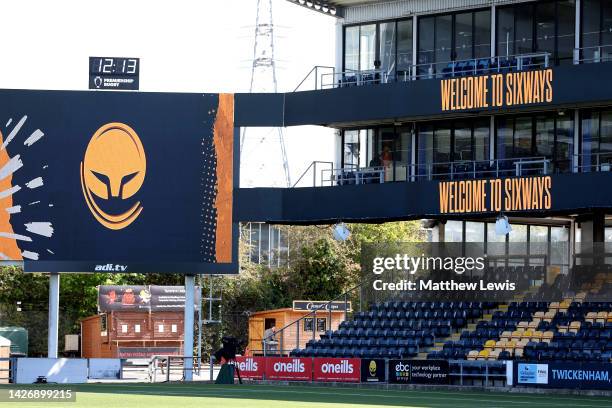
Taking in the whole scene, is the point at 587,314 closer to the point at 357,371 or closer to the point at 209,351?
the point at 357,371

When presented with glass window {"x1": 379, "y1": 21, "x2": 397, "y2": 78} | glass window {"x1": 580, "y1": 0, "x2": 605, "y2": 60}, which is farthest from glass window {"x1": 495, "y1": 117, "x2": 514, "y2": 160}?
glass window {"x1": 379, "y1": 21, "x2": 397, "y2": 78}

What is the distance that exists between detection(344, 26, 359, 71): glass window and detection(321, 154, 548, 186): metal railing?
170 inches

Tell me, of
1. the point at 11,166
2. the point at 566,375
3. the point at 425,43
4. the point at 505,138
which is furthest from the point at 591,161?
the point at 11,166

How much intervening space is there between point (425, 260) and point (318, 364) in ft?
27.2

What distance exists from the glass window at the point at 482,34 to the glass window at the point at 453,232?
23.7ft

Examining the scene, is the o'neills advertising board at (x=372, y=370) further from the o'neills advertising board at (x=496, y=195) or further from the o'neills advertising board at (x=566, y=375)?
the o'neills advertising board at (x=496, y=195)

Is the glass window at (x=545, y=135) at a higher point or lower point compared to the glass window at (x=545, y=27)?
lower

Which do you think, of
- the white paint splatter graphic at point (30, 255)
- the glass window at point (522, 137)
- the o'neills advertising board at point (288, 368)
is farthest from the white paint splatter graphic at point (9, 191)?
the glass window at point (522, 137)

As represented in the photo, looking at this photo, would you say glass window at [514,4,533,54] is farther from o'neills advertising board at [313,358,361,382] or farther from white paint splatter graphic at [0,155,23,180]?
white paint splatter graphic at [0,155,23,180]

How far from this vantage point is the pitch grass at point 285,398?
3156 cm

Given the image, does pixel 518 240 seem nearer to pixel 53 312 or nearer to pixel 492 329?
pixel 492 329

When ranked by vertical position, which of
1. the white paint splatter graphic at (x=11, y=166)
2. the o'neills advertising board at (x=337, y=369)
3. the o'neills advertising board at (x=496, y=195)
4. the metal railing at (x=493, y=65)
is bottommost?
the o'neills advertising board at (x=337, y=369)

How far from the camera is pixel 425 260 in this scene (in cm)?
5150

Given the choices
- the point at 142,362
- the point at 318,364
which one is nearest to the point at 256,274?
the point at 142,362
